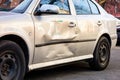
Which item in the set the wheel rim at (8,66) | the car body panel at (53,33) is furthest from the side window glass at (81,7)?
the wheel rim at (8,66)

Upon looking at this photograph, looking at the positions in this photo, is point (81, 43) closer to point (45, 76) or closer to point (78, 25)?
point (78, 25)

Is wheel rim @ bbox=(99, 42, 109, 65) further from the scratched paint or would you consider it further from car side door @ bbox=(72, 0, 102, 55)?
the scratched paint

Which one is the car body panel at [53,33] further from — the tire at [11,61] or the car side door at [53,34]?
the tire at [11,61]

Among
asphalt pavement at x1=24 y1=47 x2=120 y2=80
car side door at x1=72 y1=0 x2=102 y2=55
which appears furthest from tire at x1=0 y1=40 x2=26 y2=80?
car side door at x1=72 y1=0 x2=102 y2=55

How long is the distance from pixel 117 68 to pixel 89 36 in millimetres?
1423

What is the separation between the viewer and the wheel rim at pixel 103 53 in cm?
849

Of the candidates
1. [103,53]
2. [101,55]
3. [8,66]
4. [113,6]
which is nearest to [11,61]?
[8,66]

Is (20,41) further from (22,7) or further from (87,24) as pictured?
(87,24)

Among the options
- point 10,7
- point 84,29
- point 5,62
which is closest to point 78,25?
point 84,29

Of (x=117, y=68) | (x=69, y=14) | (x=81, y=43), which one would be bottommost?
(x=117, y=68)

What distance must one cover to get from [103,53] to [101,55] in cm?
12

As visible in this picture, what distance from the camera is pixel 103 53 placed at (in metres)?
8.63

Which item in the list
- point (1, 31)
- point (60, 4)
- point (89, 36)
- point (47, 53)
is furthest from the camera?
point (89, 36)

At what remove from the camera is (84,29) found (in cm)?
773
